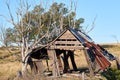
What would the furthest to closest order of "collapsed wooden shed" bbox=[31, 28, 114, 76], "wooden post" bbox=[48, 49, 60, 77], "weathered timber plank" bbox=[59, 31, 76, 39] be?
"wooden post" bbox=[48, 49, 60, 77], "weathered timber plank" bbox=[59, 31, 76, 39], "collapsed wooden shed" bbox=[31, 28, 114, 76]

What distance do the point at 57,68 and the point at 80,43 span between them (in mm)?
2658

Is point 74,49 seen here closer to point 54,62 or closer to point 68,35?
point 68,35

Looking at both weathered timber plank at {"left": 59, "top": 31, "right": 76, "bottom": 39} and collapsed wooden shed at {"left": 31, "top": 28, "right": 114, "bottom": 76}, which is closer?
collapsed wooden shed at {"left": 31, "top": 28, "right": 114, "bottom": 76}

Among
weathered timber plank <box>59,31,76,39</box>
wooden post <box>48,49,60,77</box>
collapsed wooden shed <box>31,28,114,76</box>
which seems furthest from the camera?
wooden post <box>48,49,60,77</box>

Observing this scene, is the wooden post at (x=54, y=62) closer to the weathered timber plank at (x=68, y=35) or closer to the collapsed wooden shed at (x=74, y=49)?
the collapsed wooden shed at (x=74, y=49)

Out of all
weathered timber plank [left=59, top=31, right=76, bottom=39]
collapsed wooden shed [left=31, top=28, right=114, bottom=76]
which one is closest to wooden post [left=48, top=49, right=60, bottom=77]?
collapsed wooden shed [left=31, top=28, right=114, bottom=76]

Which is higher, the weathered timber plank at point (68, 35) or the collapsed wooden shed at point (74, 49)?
the weathered timber plank at point (68, 35)

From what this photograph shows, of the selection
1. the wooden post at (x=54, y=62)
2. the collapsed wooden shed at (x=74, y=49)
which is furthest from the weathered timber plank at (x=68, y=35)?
the wooden post at (x=54, y=62)

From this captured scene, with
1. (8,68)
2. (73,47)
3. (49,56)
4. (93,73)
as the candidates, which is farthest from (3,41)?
(8,68)

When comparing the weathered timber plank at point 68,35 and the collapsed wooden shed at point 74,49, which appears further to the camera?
the weathered timber plank at point 68,35

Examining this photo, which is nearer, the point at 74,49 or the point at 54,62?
the point at 74,49

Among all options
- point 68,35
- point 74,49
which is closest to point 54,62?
point 74,49

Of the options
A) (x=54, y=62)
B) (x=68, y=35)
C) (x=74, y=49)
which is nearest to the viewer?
(x=74, y=49)

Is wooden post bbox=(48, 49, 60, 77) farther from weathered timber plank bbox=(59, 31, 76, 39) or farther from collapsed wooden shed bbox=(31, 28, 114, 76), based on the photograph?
weathered timber plank bbox=(59, 31, 76, 39)
